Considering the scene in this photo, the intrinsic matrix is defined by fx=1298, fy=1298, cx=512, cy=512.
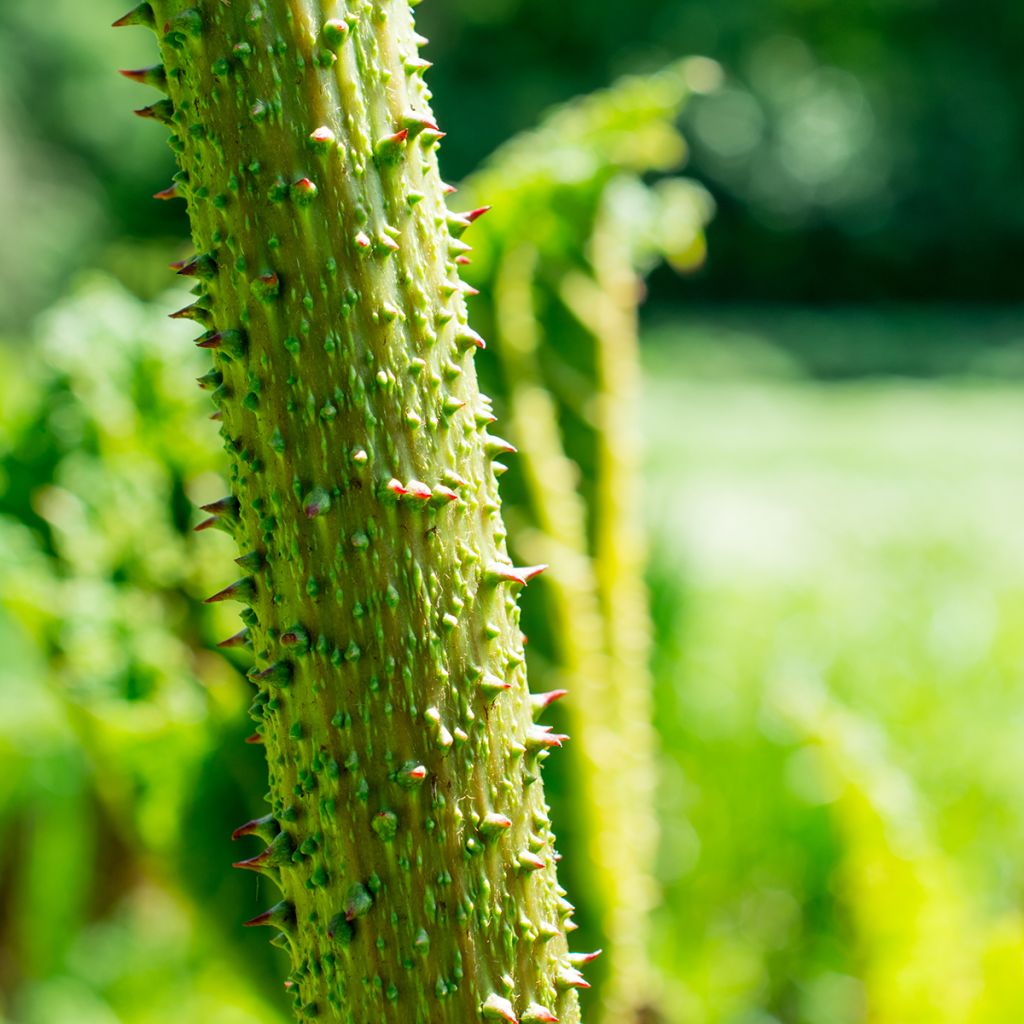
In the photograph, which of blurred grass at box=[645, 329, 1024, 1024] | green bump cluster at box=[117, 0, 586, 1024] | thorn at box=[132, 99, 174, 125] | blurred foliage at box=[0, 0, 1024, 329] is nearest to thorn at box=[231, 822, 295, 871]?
green bump cluster at box=[117, 0, 586, 1024]

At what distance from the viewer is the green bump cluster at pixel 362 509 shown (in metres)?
0.53

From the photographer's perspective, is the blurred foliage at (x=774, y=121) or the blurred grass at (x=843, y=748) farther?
the blurred foliage at (x=774, y=121)

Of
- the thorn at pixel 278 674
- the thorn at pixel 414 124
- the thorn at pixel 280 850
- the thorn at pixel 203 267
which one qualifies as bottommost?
the thorn at pixel 280 850

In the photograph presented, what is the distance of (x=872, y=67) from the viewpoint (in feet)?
47.5

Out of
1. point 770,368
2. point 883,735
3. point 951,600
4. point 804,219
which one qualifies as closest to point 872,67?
point 804,219

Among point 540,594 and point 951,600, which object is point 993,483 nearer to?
point 951,600

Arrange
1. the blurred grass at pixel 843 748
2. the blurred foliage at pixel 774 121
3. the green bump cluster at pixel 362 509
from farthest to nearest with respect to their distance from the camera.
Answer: the blurred foliage at pixel 774 121 < the blurred grass at pixel 843 748 < the green bump cluster at pixel 362 509

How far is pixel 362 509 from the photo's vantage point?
0.55 metres

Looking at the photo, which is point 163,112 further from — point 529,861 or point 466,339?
point 529,861

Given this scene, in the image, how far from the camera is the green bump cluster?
53 cm

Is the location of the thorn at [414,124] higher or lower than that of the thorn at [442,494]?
higher

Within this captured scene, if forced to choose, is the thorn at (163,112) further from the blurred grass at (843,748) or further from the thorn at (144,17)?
the blurred grass at (843,748)

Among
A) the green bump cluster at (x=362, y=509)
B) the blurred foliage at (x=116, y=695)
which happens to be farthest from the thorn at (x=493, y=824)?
the blurred foliage at (x=116, y=695)

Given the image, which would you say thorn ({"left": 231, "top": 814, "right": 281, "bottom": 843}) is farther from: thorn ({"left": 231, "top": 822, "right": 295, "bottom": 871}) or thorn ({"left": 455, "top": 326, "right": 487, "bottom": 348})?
thorn ({"left": 455, "top": 326, "right": 487, "bottom": 348})
